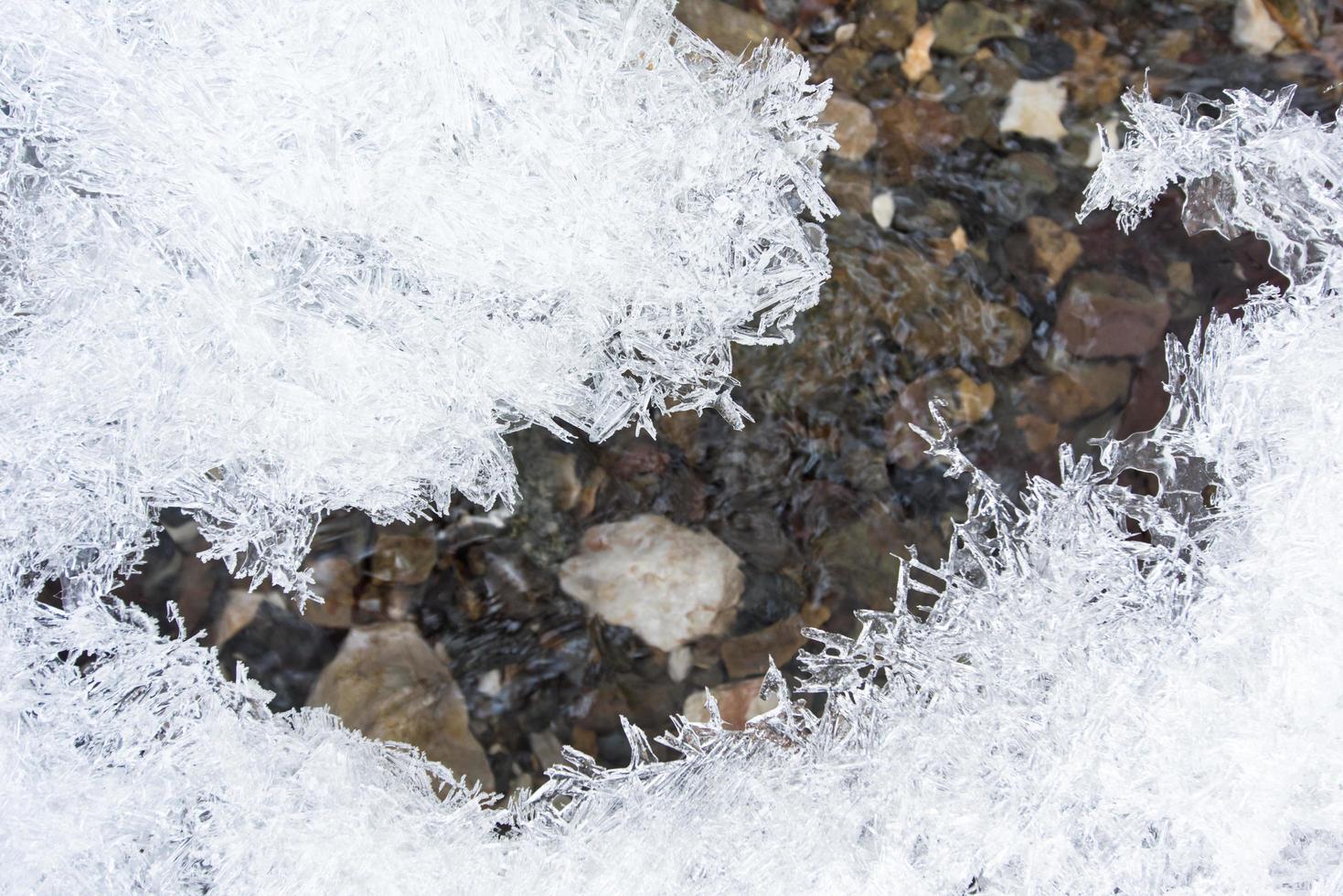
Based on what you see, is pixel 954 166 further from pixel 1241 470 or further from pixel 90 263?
pixel 90 263

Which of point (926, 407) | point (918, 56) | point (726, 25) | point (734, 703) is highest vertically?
point (726, 25)

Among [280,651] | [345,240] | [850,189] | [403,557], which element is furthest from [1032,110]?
[280,651]

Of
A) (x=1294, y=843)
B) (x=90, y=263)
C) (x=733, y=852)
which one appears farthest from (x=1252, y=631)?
(x=90, y=263)

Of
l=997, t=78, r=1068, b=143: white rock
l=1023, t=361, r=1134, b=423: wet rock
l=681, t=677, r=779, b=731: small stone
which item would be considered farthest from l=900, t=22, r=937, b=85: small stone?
l=681, t=677, r=779, b=731: small stone

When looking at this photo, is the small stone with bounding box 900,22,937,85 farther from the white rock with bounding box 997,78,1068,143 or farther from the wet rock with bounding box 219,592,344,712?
the wet rock with bounding box 219,592,344,712

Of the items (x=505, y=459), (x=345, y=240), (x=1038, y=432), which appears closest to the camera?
(x=345, y=240)

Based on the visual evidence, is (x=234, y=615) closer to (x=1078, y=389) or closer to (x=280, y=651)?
(x=280, y=651)

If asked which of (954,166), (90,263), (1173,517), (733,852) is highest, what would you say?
(90,263)
